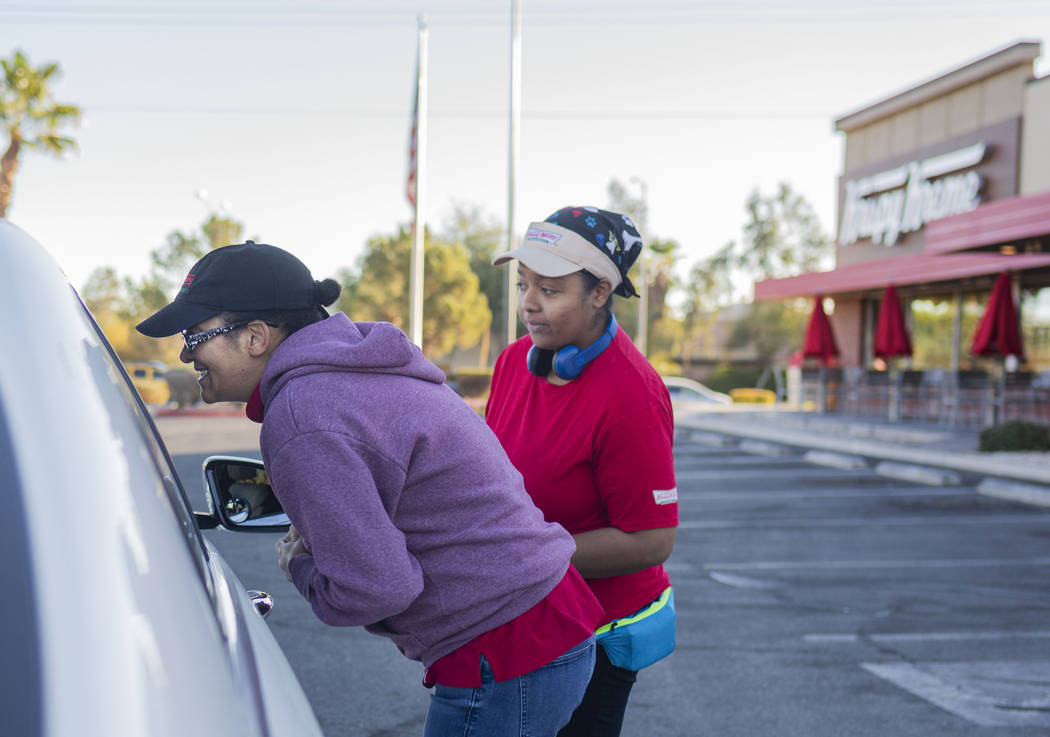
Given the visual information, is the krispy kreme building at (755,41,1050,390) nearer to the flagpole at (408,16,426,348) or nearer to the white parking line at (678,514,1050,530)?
the white parking line at (678,514,1050,530)

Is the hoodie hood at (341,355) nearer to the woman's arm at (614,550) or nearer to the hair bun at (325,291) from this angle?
the hair bun at (325,291)

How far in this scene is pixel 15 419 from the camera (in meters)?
0.93

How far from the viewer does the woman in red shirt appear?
2.12 m

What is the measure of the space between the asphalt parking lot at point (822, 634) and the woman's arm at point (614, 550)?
2.17 meters

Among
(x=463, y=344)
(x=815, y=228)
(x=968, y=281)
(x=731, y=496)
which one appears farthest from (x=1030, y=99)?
(x=815, y=228)

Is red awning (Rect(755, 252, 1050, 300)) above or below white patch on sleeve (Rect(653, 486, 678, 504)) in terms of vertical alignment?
above

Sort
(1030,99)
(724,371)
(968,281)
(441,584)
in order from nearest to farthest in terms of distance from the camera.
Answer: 1. (441,584)
2. (1030,99)
3. (968,281)
4. (724,371)

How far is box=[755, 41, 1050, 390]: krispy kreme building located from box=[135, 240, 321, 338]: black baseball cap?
14187 mm

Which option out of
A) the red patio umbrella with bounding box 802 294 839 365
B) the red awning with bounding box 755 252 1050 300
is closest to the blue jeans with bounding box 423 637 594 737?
the red awning with bounding box 755 252 1050 300

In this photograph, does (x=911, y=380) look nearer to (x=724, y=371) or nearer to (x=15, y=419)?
(x=15, y=419)

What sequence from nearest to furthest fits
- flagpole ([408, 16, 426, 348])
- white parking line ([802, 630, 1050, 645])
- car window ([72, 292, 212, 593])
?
car window ([72, 292, 212, 593])
white parking line ([802, 630, 1050, 645])
flagpole ([408, 16, 426, 348])

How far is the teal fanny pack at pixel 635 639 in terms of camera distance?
86.7 inches

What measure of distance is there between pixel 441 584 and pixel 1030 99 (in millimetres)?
19518

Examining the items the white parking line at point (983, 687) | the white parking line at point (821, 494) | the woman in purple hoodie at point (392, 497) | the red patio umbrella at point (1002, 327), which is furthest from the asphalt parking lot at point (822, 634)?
the red patio umbrella at point (1002, 327)
